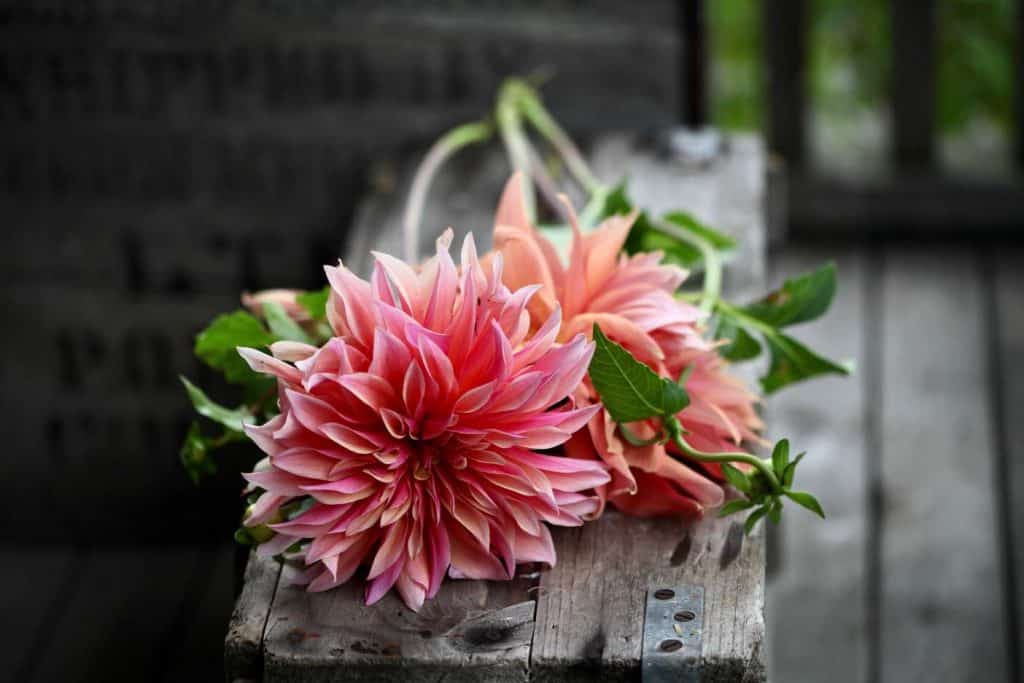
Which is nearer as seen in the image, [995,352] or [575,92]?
[575,92]

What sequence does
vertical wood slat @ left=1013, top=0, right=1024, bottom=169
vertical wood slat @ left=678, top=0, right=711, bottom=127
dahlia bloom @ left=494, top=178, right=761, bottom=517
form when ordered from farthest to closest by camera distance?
vertical wood slat @ left=1013, top=0, right=1024, bottom=169 → vertical wood slat @ left=678, top=0, right=711, bottom=127 → dahlia bloom @ left=494, top=178, right=761, bottom=517

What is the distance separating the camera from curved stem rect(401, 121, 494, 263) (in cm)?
125

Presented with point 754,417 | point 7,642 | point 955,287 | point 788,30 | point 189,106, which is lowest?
point 7,642

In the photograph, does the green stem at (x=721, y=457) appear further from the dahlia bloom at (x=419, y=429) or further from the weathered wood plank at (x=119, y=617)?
the weathered wood plank at (x=119, y=617)

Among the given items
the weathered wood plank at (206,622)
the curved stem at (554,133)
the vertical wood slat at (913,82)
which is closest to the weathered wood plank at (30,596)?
the weathered wood plank at (206,622)

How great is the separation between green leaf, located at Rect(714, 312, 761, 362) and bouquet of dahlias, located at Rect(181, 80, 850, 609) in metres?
0.10

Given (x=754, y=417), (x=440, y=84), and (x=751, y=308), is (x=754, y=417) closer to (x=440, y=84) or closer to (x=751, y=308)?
(x=751, y=308)

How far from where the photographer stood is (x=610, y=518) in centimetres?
97

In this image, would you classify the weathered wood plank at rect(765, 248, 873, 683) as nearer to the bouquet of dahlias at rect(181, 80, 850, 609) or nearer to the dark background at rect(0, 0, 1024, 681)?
the dark background at rect(0, 0, 1024, 681)

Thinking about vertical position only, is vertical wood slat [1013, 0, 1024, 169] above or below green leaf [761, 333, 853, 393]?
above

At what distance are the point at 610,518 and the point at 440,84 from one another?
3.29ft

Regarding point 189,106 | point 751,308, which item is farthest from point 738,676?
point 189,106

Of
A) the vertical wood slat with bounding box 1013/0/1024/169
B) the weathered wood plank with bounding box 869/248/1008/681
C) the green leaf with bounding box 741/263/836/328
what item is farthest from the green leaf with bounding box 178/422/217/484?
the vertical wood slat with bounding box 1013/0/1024/169

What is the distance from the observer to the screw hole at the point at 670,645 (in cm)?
84
